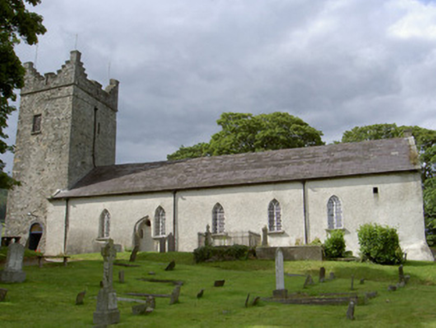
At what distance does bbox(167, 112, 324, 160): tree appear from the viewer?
4631 cm

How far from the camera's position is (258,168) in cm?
3069

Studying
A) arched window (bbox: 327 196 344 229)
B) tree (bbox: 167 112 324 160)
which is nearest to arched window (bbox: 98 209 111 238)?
arched window (bbox: 327 196 344 229)

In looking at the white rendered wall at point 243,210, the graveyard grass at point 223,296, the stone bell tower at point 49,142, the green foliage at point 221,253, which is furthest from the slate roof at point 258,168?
the graveyard grass at point 223,296

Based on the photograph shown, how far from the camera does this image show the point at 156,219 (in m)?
31.3

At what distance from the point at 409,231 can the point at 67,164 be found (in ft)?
82.4

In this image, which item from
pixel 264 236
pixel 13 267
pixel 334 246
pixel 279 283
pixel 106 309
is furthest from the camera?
pixel 264 236

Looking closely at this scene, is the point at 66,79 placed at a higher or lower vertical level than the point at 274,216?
higher

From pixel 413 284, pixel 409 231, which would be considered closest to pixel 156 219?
pixel 409 231

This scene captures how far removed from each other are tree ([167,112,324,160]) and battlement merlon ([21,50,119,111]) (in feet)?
45.0

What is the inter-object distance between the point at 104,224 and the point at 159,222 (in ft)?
14.8

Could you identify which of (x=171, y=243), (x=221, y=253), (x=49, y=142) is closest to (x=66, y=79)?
(x=49, y=142)

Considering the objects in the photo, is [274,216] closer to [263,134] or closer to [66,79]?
[263,134]

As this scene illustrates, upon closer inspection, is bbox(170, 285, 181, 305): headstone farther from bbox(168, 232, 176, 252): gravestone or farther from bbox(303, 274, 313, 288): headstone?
bbox(168, 232, 176, 252): gravestone

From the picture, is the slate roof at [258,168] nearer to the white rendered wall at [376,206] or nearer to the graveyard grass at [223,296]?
the white rendered wall at [376,206]
